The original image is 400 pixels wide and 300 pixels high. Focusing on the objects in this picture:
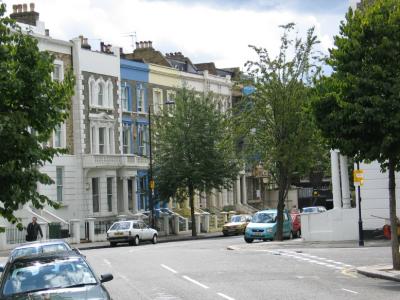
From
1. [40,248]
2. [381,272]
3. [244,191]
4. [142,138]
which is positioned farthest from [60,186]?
[381,272]

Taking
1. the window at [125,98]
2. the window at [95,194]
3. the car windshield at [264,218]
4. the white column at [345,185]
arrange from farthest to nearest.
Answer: the window at [125,98]
the window at [95,194]
the car windshield at [264,218]
the white column at [345,185]

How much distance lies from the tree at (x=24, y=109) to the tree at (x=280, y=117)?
2743 cm

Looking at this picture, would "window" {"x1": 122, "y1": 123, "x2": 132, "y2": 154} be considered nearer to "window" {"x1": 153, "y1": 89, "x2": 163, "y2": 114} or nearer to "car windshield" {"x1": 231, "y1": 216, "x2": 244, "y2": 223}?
"window" {"x1": 153, "y1": 89, "x2": 163, "y2": 114}

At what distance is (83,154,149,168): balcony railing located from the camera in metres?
57.0

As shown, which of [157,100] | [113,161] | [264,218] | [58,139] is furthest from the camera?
[157,100]

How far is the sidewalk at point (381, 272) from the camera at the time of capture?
71.6 feet

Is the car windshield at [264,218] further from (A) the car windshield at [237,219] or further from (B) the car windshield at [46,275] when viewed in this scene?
(B) the car windshield at [46,275]

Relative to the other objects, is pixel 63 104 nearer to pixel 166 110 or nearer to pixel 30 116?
pixel 30 116

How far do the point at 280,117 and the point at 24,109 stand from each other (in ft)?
93.6

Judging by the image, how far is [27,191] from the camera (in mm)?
15820

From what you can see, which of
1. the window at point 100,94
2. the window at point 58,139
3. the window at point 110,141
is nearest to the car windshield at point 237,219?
the window at point 110,141

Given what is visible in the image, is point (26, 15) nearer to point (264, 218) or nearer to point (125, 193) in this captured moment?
point (125, 193)

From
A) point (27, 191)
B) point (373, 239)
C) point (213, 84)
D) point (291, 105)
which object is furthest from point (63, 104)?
point (213, 84)

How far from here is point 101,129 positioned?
6047 cm
